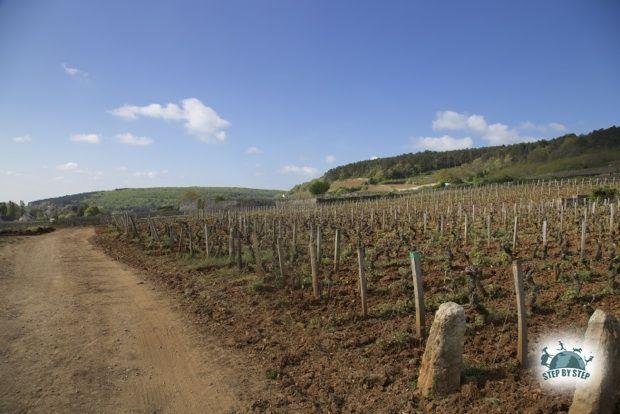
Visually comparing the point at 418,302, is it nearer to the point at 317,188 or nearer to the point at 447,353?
the point at 447,353

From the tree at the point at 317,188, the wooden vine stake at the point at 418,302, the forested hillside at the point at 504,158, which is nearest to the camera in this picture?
the wooden vine stake at the point at 418,302

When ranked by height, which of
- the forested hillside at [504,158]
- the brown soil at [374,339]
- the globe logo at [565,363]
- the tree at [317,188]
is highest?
the forested hillside at [504,158]

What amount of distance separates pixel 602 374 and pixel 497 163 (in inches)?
4035

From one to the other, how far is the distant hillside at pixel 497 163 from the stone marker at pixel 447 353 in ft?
211

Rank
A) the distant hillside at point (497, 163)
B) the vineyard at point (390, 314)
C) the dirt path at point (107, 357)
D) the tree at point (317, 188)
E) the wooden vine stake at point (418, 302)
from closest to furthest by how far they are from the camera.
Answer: the vineyard at point (390, 314), the dirt path at point (107, 357), the wooden vine stake at point (418, 302), the distant hillside at point (497, 163), the tree at point (317, 188)

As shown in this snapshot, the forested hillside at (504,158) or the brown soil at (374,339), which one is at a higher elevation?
the forested hillside at (504,158)

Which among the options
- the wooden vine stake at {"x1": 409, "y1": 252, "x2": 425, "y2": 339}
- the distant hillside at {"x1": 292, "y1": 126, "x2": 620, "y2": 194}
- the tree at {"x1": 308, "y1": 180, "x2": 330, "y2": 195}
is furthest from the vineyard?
the tree at {"x1": 308, "y1": 180, "x2": 330, "y2": 195}

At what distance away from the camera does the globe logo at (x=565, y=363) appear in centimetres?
373

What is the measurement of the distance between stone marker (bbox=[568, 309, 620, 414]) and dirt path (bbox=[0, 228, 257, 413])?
3.71 metres

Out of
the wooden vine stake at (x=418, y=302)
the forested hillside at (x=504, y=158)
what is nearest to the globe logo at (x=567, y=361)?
the wooden vine stake at (x=418, y=302)

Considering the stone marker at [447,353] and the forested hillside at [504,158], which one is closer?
the stone marker at [447,353]

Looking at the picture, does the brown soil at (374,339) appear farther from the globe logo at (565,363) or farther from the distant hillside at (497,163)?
the distant hillside at (497,163)

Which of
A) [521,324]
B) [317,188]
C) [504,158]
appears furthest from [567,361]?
[504,158]

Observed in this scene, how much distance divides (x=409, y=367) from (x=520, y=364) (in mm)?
1374
